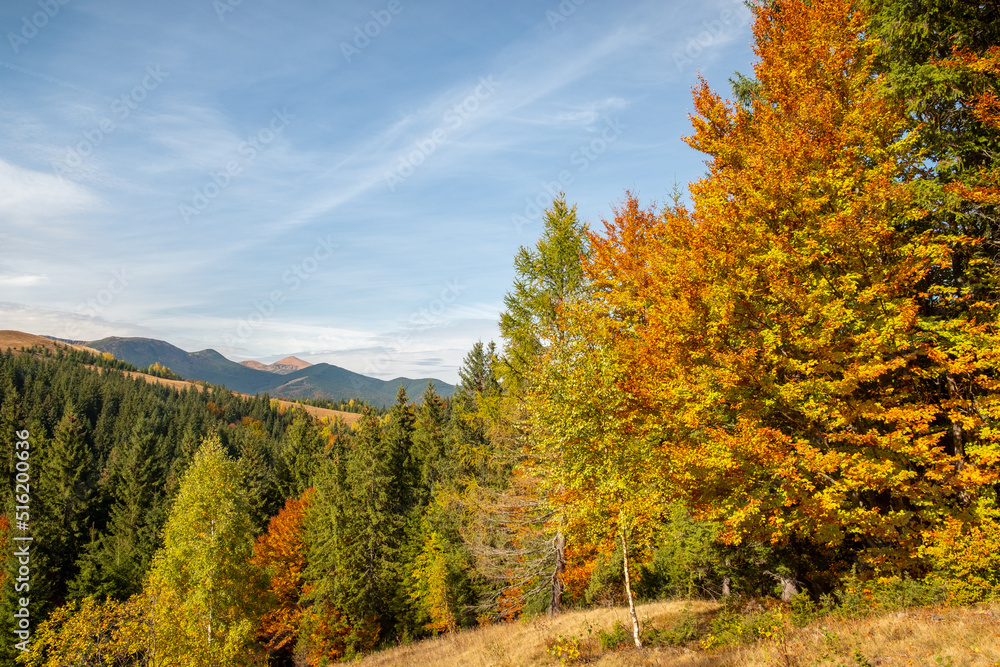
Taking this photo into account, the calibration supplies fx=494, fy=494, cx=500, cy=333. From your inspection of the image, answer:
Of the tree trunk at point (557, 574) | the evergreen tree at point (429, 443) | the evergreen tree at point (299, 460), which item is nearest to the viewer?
the tree trunk at point (557, 574)

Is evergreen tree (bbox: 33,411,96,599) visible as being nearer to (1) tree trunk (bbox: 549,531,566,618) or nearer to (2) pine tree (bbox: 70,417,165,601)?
(2) pine tree (bbox: 70,417,165,601)

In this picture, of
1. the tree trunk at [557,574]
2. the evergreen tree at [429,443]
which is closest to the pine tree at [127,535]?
the evergreen tree at [429,443]

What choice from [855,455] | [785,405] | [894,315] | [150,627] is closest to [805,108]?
[894,315]

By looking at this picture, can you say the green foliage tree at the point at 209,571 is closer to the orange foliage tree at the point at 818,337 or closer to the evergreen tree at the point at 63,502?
the orange foliage tree at the point at 818,337

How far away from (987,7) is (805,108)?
13.2ft

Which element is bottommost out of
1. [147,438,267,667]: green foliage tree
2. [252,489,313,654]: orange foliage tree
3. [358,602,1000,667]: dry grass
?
[252,489,313,654]: orange foliage tree

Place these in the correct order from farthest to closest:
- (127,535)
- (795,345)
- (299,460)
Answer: (299,460) → (127,535) → (795,345)

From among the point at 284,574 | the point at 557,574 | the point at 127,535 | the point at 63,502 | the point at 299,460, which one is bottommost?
the point at 284,574

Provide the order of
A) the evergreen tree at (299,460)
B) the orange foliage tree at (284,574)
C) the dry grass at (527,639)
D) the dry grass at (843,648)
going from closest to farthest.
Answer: the dry grass at (843,648)
the dry grass at (527,639)
the orange foliage tree at (284,574)
the evergreen tree at (299,460)

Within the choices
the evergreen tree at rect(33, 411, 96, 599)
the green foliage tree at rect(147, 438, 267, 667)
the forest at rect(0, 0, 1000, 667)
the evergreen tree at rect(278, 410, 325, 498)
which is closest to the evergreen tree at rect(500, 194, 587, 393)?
the forest at rect(0, 0, 1000, 667)

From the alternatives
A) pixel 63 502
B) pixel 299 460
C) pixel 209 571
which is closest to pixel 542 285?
pixel 209 571

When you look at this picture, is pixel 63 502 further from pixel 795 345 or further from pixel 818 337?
pixel 818 337

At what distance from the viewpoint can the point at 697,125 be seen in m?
14.4

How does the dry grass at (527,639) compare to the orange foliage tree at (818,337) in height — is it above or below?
below
